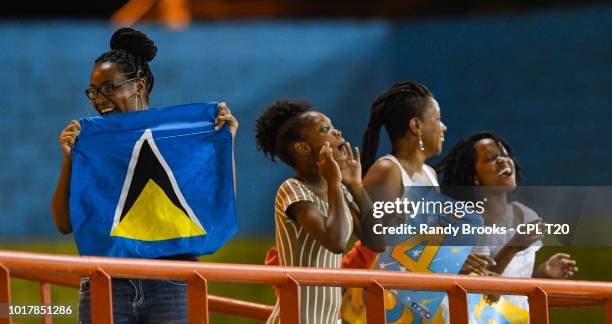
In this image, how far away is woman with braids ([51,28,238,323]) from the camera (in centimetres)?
351

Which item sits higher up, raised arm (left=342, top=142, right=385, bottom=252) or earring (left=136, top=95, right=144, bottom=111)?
earring (left=136, top=95, right=144, bottom=111)

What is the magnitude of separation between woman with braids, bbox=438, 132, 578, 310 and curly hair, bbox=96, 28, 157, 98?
1538mm

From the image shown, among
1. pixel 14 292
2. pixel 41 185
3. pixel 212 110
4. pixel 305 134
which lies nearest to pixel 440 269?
pixel 305 134

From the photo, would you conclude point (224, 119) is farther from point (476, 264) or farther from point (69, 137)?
point (476, 264)

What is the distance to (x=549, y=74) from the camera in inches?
380

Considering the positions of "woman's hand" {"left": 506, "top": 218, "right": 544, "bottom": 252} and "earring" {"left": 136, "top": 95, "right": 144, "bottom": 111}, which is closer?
"earring" {"left": 136, "top": 95, "right": 144, "bottom": 111}

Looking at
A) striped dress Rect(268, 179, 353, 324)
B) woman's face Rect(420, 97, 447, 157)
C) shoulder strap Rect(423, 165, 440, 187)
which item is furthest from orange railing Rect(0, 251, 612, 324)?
woman's face Rect(420, 97, 447, 157)

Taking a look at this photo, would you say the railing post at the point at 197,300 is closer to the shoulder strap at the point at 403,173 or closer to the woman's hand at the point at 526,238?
the shoulder strap at the point at 403,173

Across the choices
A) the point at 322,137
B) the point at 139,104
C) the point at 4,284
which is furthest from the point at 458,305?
the point at 4,284

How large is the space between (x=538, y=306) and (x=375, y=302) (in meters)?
0.56

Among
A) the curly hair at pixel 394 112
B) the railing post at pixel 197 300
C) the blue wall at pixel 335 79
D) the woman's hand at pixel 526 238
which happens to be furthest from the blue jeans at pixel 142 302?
the blue wall at pixel 335 79

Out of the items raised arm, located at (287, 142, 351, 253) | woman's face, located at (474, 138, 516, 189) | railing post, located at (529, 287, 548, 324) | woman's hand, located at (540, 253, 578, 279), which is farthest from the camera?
woman's face, located at (474, 138, 516, 189)

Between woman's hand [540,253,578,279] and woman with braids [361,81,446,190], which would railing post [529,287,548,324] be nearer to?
woman with braids [361,81,446,190]

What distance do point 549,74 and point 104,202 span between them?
653 cm
